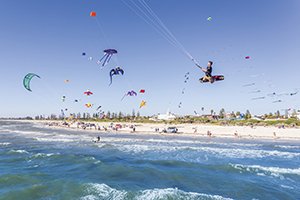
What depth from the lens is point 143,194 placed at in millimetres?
11828

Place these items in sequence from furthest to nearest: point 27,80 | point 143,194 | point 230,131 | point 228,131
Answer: point 228,131, point 230,131, point 27,80, point 143,194

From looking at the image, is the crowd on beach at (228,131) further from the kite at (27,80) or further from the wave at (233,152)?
the kite at (27,80)

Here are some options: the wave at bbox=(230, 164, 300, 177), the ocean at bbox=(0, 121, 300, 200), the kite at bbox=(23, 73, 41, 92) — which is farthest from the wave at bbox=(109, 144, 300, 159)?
the kite at bbox=(23, 73, 41, 92)

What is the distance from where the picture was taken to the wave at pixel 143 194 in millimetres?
11320

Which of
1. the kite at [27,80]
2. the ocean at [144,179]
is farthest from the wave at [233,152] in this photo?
the kite at [27,80]

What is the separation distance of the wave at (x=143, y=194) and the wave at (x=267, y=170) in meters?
7.36

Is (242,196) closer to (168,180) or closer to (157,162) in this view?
(168,180)

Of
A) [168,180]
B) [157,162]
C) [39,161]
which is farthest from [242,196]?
[39,161]

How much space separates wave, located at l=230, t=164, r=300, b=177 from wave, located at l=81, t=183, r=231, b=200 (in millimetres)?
7358

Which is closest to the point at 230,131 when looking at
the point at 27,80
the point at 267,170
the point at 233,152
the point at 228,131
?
the point at 228,131

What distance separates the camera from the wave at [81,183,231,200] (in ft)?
37.1

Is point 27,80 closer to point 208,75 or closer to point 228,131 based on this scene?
point 208,75

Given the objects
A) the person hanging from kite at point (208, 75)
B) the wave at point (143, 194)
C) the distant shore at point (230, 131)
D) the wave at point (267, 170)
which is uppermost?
the person hanging from kite at point (208, 75)

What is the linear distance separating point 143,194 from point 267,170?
428 inches
